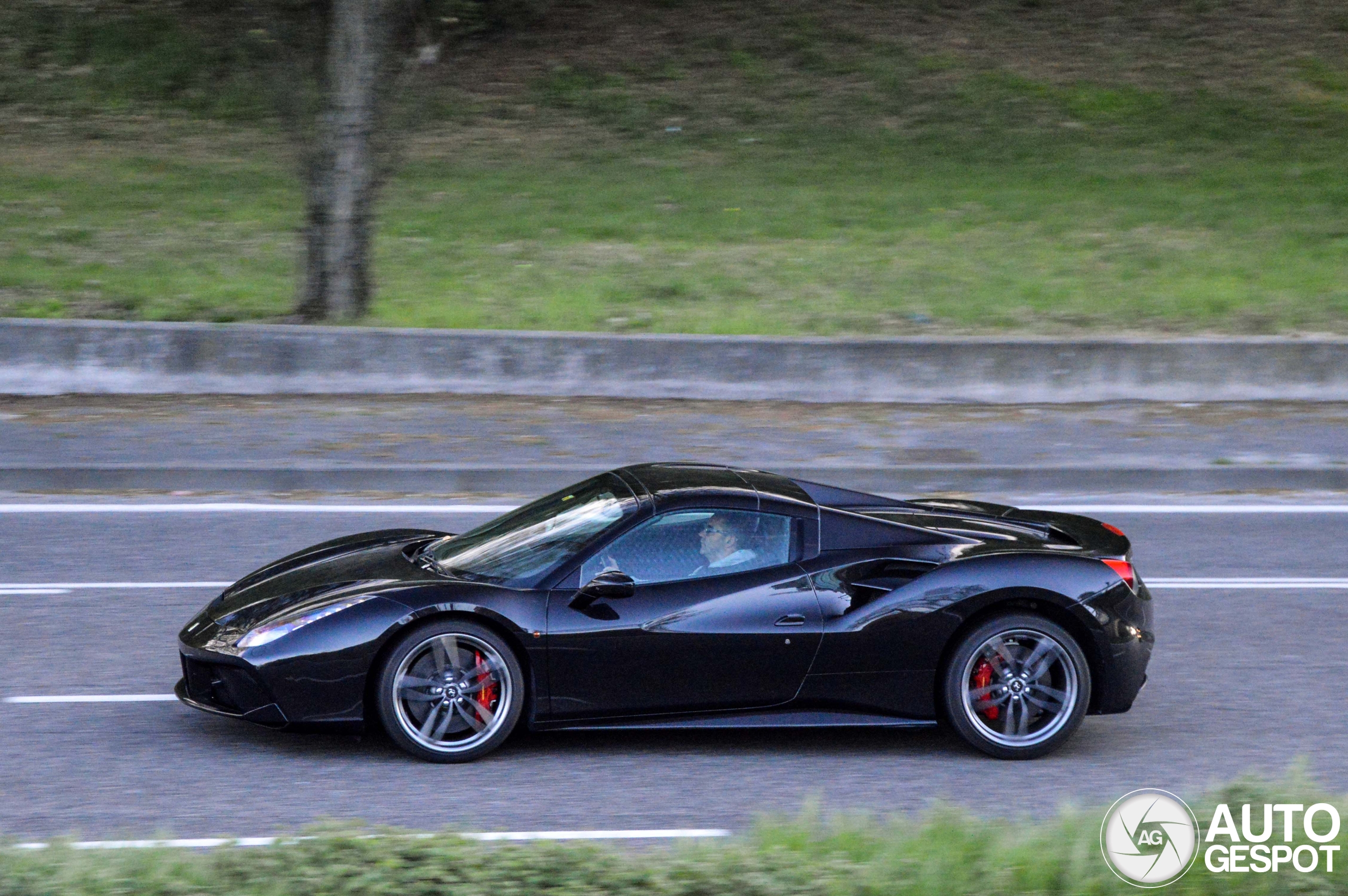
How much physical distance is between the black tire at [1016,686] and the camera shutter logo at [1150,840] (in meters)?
1.34

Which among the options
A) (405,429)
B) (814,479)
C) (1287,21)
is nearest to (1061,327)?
(814,479)

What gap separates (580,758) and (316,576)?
136 cm

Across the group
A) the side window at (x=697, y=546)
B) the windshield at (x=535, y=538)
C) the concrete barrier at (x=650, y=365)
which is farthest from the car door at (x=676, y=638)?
the concrete barrier at (x=650, y=365)

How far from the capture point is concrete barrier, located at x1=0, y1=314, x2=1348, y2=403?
528 inches

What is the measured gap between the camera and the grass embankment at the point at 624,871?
379 cm

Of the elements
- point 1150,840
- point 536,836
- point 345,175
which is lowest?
point 536,836

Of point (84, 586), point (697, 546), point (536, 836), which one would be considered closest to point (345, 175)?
point (84, 586)

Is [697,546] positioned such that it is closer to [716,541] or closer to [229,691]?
[716,541]

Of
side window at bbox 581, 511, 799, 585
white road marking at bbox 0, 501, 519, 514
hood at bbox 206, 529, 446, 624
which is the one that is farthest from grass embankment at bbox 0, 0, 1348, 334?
side window at bbox 581, 511, 799, 585

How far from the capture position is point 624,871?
12.9 ft

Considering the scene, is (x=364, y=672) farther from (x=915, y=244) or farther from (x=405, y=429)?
(x=915, y=244)

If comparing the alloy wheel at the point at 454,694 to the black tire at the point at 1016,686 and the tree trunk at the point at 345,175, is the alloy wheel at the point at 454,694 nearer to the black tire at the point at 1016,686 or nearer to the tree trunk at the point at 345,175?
the black tire at the point at 1016,686

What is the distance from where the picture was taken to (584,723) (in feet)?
19.4

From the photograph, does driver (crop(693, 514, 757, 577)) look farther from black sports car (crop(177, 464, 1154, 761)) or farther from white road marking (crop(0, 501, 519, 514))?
white road marking (crop(0, 501, 519, 514))
